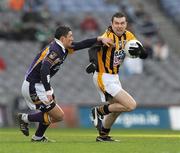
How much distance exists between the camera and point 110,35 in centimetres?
1329

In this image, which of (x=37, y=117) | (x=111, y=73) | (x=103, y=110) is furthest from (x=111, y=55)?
(x=37, y=117)

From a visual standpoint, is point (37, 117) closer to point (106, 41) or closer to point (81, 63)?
point (106, 41)

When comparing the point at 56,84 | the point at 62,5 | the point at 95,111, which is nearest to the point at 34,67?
the point at 95,111

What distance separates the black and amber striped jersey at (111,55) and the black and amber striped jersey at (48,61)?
0.29 m

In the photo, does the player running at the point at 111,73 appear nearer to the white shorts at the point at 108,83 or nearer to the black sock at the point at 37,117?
the white shorts at the point at 108,83

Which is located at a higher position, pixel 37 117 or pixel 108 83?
pixel 108 83

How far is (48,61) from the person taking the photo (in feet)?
41.7

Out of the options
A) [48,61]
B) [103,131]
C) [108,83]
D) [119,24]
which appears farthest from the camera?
[103,131]

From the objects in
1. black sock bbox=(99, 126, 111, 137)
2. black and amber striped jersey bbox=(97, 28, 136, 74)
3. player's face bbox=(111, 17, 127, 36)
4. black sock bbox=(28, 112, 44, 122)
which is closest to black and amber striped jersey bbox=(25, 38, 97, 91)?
black and amber striped jersey bbox=(97, 28, 136, 74)

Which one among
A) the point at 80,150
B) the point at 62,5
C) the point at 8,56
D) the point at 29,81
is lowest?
the point at 80,150

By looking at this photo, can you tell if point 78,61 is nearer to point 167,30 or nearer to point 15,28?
point 15,28

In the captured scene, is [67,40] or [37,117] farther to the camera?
[37,117]

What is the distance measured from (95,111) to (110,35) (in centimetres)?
138

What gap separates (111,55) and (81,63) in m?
13.7
